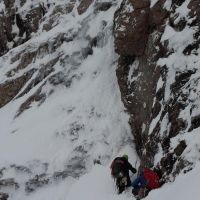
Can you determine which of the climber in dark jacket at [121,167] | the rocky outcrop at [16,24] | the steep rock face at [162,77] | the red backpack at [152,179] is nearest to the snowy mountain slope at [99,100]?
the steep rock face at [162,77]

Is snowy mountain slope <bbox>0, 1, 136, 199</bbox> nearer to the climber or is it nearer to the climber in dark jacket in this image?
the climber in dark jacket

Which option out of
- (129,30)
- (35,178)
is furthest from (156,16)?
(35,178)

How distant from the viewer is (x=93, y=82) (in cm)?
1700

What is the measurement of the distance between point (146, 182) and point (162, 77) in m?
3.11

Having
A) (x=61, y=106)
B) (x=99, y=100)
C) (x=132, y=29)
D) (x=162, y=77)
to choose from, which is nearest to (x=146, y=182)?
(x=162, y=77)

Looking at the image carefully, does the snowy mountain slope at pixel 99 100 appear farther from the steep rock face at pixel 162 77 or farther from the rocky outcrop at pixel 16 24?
the rocky outcrop at pixel 16 24

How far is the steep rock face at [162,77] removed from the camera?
11492 millimetres

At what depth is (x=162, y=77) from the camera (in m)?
13.1

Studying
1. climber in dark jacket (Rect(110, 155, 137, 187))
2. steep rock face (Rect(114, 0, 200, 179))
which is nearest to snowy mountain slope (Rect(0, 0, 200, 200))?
steep rock face (Rect(114, 0, 200, 179))

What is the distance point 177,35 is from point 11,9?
13694 mm

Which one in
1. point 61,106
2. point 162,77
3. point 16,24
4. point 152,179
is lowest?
point 152,179

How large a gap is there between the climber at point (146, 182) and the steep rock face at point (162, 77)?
0.85 feet

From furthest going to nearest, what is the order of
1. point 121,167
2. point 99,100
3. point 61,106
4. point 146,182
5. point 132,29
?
point 61,106 → point 99,100 → point 132,29 → point 121,167 → point 146,182

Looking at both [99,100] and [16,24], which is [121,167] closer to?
[99,100]
